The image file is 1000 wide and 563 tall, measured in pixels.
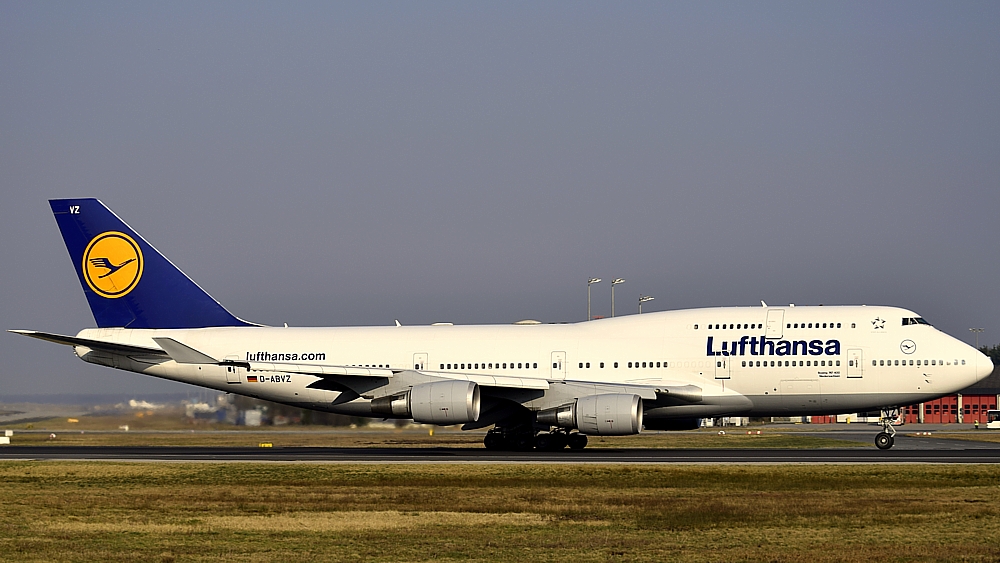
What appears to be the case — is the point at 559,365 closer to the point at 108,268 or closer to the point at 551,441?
the point at 551,441

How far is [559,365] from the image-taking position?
3909 centimetres

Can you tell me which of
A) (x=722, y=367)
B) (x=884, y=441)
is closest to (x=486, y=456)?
(x=722, y=367)

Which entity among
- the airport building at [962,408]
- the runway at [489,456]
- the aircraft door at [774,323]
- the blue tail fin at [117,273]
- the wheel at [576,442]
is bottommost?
the runway at [489,456]

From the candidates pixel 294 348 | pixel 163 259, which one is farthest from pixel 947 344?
pixel 163 259

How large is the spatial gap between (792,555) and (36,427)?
4853cm

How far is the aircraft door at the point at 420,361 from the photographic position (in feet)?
133

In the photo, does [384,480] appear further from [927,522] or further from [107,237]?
[107,237]

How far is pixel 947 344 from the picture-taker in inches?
1460

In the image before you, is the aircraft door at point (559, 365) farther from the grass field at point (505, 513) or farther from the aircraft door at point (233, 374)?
the aircraft door at point (233, 374)

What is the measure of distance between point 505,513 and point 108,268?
27.7 meters

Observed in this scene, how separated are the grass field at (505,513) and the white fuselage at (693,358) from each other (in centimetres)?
917

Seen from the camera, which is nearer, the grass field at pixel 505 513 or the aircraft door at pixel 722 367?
the grass field at pixel 505 513

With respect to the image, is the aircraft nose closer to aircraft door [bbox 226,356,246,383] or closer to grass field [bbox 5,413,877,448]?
grass field [bbox 5,413,877,448]

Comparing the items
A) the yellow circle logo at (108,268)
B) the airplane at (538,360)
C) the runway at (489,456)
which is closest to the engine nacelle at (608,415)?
the airplane at (538,360)
